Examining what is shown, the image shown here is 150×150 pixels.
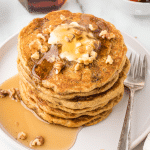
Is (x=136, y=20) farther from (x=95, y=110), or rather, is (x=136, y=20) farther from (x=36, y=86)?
(x=36, y=86)

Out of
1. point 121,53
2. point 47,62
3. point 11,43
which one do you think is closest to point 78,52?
point 47,62

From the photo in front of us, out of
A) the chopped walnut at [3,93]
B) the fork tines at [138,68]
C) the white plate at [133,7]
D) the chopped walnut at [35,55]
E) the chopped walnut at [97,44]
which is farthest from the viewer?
the white plate at [133,7]

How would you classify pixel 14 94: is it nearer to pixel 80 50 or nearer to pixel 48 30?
pixel 48 30

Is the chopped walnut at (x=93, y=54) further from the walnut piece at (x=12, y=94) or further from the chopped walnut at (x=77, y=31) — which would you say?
the walnut piece at (x=12, y=94)

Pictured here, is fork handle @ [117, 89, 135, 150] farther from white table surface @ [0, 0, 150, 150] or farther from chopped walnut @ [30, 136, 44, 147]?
white table surface @ [0, 0, 150, 150]

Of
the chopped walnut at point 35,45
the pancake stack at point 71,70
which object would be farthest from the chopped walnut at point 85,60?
the chopped walnut at point 35,45

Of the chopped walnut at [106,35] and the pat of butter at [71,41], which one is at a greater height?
the pat of butter at [71,41]
